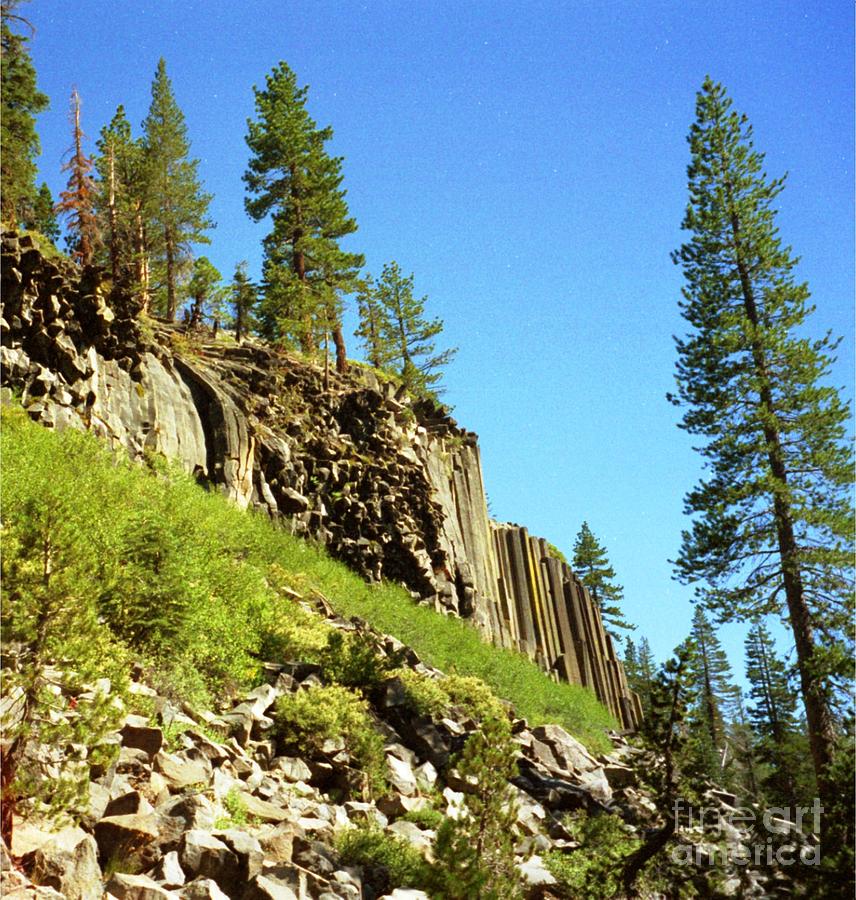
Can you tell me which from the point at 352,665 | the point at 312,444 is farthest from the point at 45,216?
the point at 352,665

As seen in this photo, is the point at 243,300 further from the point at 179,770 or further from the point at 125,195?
the point at 179,770

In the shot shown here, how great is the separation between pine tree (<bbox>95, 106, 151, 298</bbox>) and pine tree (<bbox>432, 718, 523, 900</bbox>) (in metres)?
25.9

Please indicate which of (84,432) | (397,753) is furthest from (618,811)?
(84,432)

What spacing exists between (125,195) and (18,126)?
472 cm

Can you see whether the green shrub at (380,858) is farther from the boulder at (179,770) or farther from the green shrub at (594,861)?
the green shrub at (594,861)

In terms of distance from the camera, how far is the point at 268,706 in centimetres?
1009

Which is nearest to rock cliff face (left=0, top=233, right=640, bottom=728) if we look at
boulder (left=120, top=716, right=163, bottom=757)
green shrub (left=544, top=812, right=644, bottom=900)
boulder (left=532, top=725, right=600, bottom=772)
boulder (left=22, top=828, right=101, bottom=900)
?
boulder (left=120, top=716, right=163, bottom=757)

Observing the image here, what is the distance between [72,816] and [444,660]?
14.4 metres

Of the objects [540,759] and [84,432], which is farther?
[84,432]

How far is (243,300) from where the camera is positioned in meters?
36.7

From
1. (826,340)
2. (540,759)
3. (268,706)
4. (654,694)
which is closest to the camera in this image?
Result: (654,694)

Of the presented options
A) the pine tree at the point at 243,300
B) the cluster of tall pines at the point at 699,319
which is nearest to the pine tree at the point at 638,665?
the cluster of tall pines at the point at 699,319

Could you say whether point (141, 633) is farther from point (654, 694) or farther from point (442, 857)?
point (654, 694)

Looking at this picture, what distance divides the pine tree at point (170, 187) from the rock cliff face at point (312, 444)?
10.2 meters
